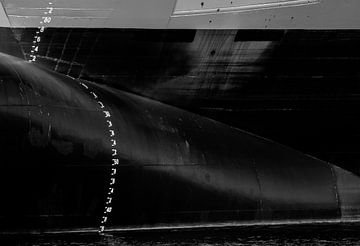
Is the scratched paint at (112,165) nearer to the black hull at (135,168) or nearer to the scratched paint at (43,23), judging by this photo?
the black hull at (135,168)

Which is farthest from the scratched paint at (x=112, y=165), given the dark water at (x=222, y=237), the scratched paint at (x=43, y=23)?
the scratched paint at (x=43, y=23)

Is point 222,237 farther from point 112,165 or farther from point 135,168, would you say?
point 112,165

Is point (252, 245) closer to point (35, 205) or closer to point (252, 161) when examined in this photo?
point (252, 161)

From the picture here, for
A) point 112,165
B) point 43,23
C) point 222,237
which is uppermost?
point 43,23

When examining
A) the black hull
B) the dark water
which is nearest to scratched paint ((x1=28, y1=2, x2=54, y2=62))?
the black hull

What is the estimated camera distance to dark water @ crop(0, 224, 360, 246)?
26.3 feet

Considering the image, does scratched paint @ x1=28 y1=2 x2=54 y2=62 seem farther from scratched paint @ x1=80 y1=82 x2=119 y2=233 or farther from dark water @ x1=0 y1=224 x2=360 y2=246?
dark water @ x1=0 y1=224 x2=360 y2=246

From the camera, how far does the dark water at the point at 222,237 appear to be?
801 centimetres

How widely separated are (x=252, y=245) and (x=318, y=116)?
2500 mm

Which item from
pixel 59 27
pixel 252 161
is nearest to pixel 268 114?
pixel 252 161

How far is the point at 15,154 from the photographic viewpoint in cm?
792

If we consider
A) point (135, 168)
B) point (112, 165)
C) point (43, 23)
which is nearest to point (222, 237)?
point (135, 168)

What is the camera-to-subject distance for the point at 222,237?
28.7 feet

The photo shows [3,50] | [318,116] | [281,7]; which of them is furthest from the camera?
[318,116]
